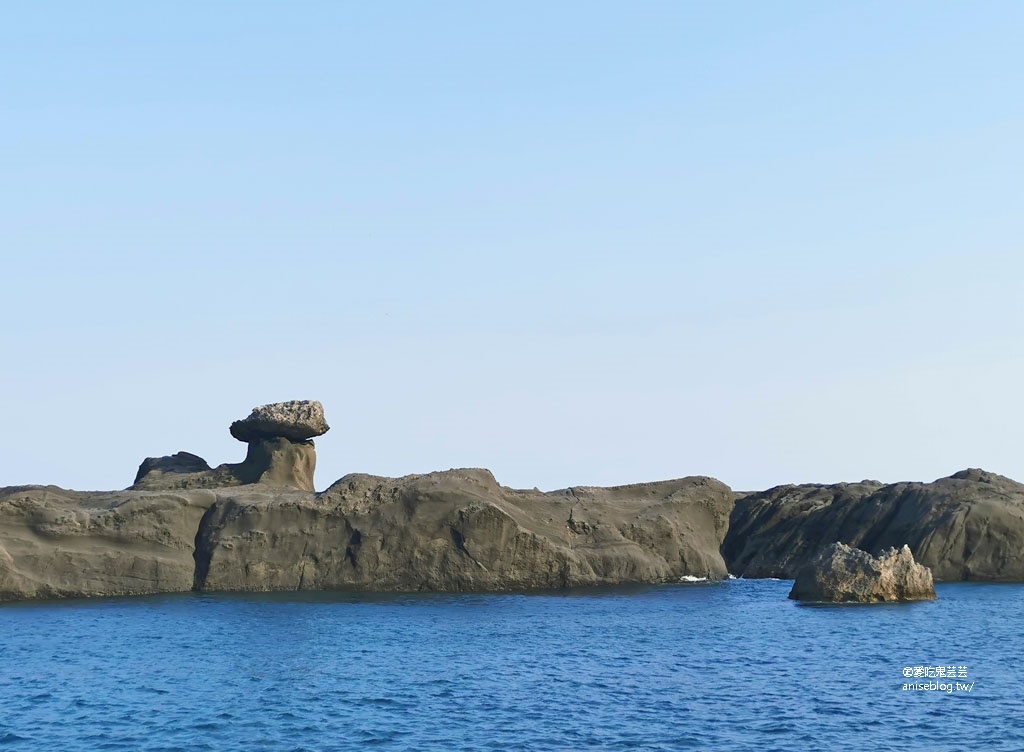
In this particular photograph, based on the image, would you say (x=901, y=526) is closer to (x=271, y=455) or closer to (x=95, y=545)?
(x=271, y=455)

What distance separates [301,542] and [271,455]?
896 cm

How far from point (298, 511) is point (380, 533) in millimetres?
4200

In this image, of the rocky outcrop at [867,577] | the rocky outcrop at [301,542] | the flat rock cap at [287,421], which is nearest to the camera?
the rocky outcrop at [867,577]

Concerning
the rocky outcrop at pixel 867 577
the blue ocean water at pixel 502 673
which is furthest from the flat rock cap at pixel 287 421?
the rocky outcrop at pixel 867 577

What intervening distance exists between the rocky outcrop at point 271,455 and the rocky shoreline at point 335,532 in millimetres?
93

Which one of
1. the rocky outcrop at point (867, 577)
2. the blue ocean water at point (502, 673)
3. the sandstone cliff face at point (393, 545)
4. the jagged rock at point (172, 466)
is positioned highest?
the jagged rock at point (172, 466)

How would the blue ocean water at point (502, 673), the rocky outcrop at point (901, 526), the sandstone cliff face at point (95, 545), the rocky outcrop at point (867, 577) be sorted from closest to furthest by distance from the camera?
the blue ocean water at point (502, 673) < the rocky outcrop at point (867, 577) < the sandstone cliff face at point (95, 545) < the rocky outcrop at point (901, 526)

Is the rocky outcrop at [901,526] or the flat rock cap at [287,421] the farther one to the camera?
the rocky outcrop at [901,526]

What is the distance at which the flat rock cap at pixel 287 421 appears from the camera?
67.9 meters

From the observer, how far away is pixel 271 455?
2689 inches

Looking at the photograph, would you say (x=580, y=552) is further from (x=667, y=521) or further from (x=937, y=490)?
(x=937, y=490)

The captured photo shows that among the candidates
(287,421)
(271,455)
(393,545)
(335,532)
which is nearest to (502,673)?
(393,545)

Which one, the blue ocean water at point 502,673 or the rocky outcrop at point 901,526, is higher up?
the rocky outcrop at point 901,526

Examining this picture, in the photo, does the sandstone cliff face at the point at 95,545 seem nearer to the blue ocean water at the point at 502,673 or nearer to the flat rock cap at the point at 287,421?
the blue ocean water at the point at 502,673
